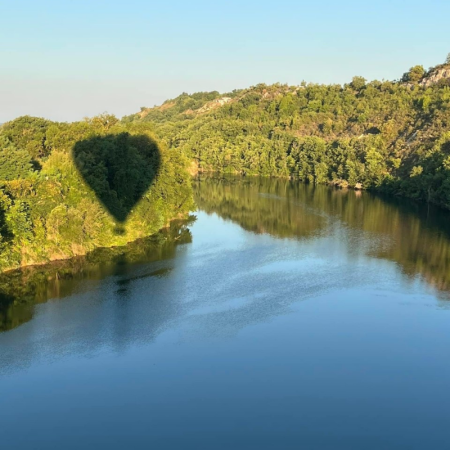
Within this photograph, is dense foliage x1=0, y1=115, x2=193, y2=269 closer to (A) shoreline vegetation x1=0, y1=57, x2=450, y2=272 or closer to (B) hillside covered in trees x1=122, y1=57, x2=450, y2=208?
(A) shoreline vegetation x1=0, y1=57, x2=450, y2=272

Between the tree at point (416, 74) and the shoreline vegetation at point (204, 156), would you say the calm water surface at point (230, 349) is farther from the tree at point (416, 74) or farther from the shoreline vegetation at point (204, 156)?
the tree at point (416, 74)

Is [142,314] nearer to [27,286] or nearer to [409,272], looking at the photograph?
[27,286]

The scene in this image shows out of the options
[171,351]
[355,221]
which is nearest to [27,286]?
[171,351]

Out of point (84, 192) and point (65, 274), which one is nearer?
point (65, 274)

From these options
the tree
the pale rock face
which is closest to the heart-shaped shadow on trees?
the pale rock face

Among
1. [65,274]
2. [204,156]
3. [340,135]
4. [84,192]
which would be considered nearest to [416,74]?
[340,135]

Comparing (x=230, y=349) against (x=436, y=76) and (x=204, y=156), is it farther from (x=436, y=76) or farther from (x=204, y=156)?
(x=436, y=76)

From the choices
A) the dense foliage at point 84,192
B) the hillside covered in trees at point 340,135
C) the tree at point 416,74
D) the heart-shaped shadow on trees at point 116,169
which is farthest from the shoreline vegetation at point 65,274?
the tree at point 416,74
